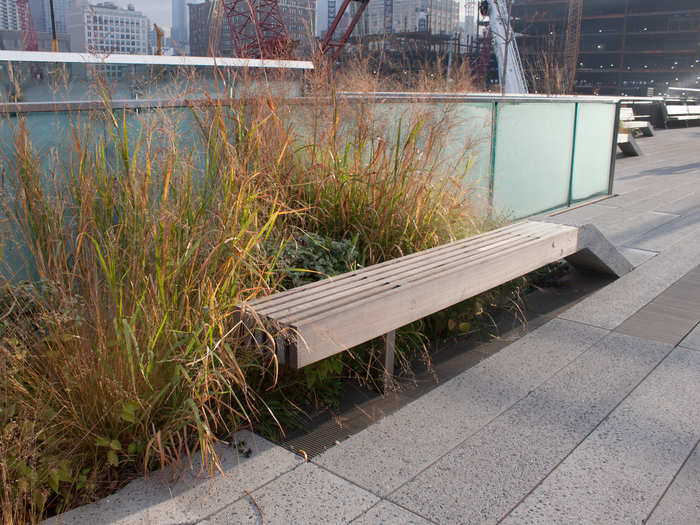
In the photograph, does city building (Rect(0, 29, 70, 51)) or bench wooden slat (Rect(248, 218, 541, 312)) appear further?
city building (Rect(0, 29, 70, 51))

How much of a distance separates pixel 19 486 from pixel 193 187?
51.2 inches

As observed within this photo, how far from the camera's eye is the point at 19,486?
69.1 inches

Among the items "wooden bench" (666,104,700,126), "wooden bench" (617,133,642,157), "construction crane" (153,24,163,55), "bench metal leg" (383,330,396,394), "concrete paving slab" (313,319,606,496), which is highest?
"construction crane" (153,24,163,55)

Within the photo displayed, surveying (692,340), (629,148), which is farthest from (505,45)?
(692,340)

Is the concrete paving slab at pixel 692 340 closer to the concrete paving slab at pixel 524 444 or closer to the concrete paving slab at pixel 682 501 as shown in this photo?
the concrete paving slab at pixel 524 444

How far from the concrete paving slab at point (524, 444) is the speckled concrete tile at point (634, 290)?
50cm

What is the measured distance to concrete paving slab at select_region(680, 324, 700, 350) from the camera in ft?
10.6

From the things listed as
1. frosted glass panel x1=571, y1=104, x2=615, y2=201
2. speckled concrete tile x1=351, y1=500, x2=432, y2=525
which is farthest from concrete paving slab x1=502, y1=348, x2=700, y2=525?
frosted glass panel x1=571, y1=104, x2=615, y2=201

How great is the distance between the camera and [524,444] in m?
2.32

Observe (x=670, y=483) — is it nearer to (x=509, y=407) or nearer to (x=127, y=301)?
(x=509, y=407)

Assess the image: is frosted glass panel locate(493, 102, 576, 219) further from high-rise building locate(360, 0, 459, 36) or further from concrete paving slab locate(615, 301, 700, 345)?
high-rise building locate(360, 0, 459, 36)

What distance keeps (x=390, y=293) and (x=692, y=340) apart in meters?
1.79

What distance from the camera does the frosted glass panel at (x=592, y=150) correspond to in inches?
260

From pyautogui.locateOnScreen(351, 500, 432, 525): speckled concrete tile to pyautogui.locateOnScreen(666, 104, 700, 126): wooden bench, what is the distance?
18.7m
